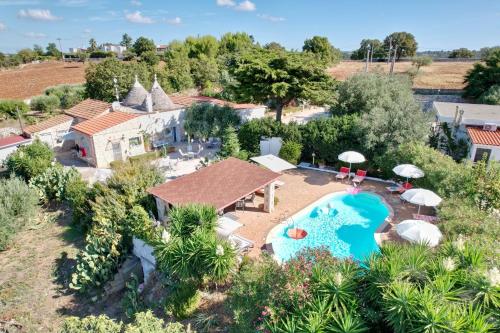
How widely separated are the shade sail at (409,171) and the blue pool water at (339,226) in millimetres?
2667

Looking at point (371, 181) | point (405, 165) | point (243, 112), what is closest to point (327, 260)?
point (405, 165)

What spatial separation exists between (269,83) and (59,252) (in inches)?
941

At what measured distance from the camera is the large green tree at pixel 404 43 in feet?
372

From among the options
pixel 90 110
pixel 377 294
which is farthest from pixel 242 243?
pixel 90 110

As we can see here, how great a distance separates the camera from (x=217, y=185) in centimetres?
2041

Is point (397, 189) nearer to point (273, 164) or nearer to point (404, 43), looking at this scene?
point (273, 164)

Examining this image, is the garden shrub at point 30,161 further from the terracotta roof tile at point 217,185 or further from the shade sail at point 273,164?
the shade sail at point 273,164

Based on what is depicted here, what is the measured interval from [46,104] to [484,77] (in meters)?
74.0

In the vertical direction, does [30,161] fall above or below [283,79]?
below

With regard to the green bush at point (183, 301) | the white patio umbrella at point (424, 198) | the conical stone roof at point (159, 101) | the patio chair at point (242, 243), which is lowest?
the green bush at point (183, 301)

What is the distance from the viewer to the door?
3173 centimetres

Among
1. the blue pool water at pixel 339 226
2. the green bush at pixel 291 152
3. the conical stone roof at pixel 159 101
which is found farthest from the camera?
the conical stone roof at pixel 159 101

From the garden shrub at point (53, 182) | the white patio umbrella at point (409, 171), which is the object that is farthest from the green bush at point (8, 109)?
the white patio umbrella at point (409, 171)

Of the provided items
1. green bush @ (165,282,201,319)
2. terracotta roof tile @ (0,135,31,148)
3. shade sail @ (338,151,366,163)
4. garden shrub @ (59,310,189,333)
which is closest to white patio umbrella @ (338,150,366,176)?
shade sail @ (338,151,366,163)
